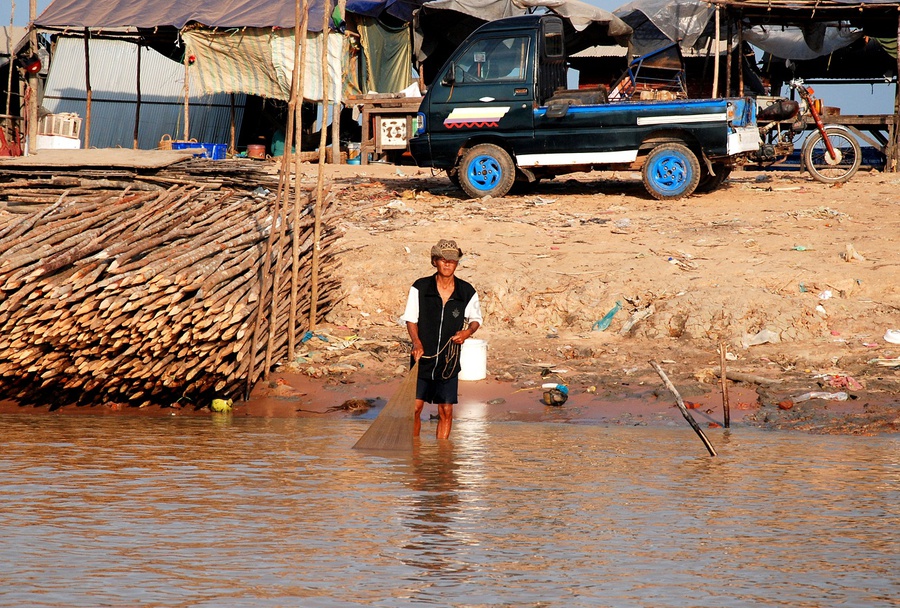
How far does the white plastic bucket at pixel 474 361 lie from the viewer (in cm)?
860

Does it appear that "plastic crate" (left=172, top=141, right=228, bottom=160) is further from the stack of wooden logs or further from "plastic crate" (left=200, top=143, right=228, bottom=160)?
the stack of wooden logs

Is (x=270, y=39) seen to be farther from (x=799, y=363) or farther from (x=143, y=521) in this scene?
(x=143, y=521)

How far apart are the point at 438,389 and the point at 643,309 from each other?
11.1 ft

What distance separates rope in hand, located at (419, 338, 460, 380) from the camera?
6.84 metres

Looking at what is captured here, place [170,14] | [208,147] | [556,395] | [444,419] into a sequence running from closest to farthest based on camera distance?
[444,419] → [556,395] → [170,14] → [208,147]

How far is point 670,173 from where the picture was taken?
13508 millimetres

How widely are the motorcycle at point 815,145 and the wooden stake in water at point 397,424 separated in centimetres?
910

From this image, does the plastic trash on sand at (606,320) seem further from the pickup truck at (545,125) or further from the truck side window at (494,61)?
the truck side window at (494,61)

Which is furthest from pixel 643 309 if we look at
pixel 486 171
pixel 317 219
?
pixel 486 171

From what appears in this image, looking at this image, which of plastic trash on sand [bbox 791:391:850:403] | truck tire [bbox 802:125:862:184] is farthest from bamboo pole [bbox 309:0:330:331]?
truck tire [bbox 802:125:862:184]

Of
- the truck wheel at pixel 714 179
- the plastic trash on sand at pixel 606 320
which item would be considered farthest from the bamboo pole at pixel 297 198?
the truck wheel at pixel 714 179

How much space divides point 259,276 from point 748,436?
156 inches

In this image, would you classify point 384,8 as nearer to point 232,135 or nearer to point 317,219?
point 232,135

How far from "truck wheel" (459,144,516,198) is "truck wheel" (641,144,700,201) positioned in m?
1.76
